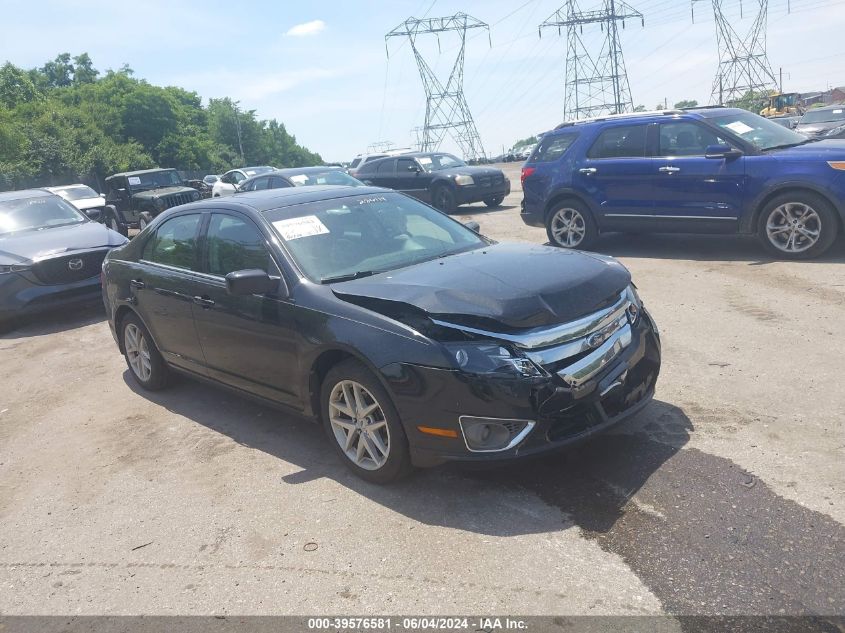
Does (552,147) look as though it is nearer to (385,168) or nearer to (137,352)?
(137,352)

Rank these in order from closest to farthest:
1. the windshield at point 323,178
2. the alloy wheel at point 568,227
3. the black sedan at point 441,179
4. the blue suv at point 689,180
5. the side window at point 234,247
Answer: the side window at point 234,247 → the blue suv at point 689,180 → the alloy wheel at point 568,227 → the windshield at point 323,178 → the black sedan at point 441,179

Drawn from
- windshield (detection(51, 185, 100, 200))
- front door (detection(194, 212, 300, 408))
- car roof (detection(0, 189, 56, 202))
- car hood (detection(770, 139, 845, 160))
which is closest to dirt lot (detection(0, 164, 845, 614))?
front door (detection(194, 212, 300, 408))

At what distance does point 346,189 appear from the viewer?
17.8 feet

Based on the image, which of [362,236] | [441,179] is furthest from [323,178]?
[362,236]

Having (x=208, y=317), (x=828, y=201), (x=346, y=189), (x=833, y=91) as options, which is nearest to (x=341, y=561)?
(x=208, y=317)

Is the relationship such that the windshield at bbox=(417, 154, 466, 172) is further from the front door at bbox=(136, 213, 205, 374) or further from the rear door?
the front door at bbox=(136, 213, 205, 374)

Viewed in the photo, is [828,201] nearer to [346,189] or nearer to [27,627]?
[346,189]

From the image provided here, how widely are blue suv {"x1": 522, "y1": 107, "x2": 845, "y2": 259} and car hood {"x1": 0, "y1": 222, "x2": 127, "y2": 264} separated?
20.1 ft

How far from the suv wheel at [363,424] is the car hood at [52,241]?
6.89 m

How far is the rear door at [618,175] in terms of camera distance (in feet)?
31.0

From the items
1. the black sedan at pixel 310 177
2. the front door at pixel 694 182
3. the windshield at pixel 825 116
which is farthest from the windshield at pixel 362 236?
the windshield at pixel 825 116

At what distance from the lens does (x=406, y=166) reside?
17.8 m

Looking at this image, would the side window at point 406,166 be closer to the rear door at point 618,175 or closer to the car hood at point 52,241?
the rear door at point 618,175

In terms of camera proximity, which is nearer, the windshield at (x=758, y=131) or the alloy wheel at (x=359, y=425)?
the alloy wheel at (x=359, y=425)
